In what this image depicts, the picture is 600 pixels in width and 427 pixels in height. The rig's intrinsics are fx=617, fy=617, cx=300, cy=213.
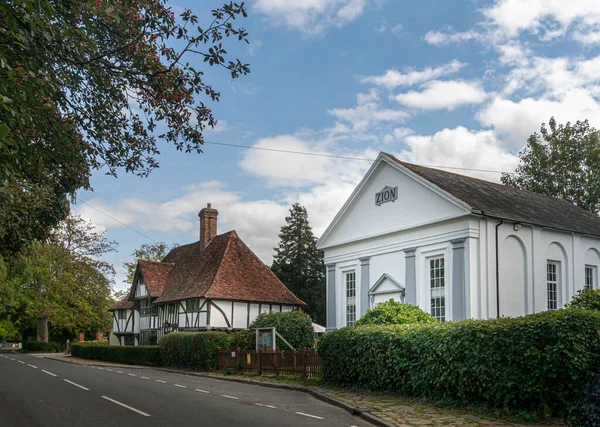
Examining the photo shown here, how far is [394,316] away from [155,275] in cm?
2990

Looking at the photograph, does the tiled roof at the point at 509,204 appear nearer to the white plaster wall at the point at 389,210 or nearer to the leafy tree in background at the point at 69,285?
the white plaster wall at the point at 389,210

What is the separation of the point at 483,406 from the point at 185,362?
2252cm

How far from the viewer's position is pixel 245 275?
40.9 m

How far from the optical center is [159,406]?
14.0 m

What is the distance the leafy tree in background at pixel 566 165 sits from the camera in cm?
4441

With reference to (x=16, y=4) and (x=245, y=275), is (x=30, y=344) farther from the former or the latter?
(x=16, y=4)

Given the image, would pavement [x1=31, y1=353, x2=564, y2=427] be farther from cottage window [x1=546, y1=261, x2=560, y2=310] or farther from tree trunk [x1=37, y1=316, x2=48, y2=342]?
tree trunk [x1=37, y1=316, x2=48, y2=342]

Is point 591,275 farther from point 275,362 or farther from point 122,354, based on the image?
point 122,354

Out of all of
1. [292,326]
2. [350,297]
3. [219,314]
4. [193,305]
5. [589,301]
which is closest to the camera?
[589,301]

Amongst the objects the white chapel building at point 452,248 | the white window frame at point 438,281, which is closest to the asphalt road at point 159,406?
the white window frame at point 438,281

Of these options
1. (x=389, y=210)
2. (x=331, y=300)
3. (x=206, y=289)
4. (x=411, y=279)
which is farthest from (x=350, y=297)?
(x=206, y=289)

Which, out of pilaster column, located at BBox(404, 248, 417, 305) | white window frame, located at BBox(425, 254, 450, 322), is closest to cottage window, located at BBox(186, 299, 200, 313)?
pilaster column, located at BBox(404, 248, 417, 305)

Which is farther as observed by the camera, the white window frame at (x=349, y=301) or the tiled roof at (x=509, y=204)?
the white window frame at (x=349, y=301)

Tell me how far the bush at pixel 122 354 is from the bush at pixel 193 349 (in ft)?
5.71
